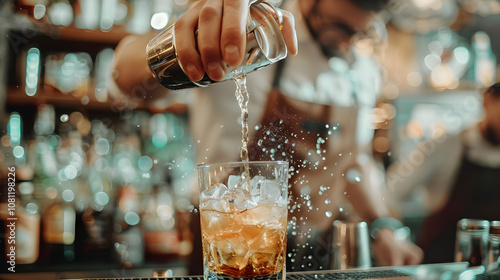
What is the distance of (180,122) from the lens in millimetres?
2641

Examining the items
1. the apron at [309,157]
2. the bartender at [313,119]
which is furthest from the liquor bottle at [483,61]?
the apron at [309,157]

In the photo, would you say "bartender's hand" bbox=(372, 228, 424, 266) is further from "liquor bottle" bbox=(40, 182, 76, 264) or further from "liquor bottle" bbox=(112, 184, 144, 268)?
"liquor bottle" bbox=(40, 182, 76, 264)

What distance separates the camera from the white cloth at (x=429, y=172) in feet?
10.6

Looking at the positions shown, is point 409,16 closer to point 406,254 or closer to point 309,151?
point 309,151

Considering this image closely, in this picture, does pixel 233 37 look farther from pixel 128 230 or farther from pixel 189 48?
pixel 128 230

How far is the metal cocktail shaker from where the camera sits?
1.02 metres

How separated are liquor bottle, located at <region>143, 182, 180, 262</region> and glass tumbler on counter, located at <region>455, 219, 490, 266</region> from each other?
1671 mm

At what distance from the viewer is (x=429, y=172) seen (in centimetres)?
330

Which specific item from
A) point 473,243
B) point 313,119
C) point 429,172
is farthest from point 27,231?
point 429,172

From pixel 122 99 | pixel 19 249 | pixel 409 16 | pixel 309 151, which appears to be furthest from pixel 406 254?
pixel 19 249

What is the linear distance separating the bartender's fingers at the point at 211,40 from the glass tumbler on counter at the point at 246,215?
0.19m

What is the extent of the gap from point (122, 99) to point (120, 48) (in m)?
0.26

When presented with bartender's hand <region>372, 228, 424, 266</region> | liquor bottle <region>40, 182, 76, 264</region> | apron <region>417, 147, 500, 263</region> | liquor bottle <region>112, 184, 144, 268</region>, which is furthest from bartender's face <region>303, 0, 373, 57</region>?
liquor bottle <region>40, 182, 76, 264</region>

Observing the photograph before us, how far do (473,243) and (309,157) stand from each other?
141 cm
